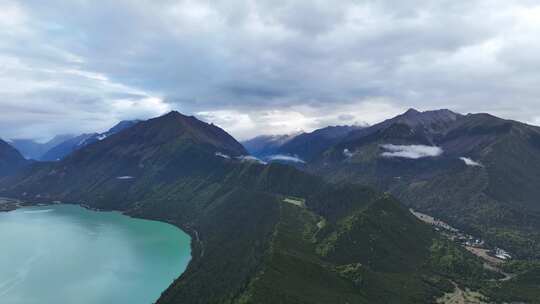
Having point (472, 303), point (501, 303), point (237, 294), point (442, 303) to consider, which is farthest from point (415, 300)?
point (237, 294)

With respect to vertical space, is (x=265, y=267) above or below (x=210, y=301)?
above

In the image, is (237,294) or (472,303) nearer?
(237,294)

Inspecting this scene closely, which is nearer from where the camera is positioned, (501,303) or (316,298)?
(316,298)

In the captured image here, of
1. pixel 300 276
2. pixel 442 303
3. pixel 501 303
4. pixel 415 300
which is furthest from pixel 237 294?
pixel 501 303

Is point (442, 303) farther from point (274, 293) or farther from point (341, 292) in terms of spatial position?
point (274, 293)

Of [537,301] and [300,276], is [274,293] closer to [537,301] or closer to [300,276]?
[300,276]

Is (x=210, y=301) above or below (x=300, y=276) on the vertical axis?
below

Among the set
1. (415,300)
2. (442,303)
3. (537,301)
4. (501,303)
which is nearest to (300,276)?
(415,300)
